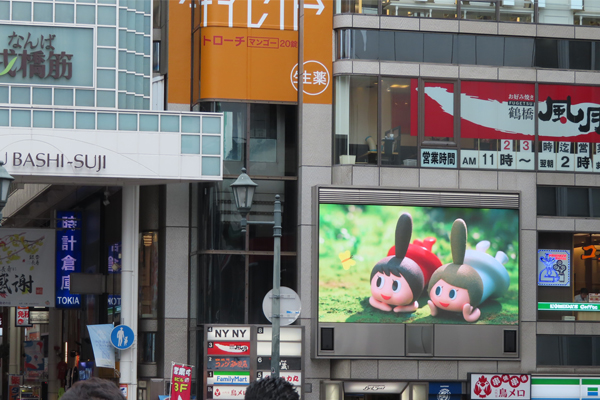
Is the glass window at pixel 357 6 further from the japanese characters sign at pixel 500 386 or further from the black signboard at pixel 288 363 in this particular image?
the japanese characters sign at pixel 500 386

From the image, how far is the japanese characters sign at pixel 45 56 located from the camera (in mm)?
22094

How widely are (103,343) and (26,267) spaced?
17.3 ft

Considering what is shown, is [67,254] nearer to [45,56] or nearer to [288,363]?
[45,56]

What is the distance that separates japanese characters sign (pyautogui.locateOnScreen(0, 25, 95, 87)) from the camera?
72.5ft

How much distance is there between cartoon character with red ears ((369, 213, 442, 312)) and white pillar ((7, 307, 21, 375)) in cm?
2883

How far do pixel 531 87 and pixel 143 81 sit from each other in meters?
9.88

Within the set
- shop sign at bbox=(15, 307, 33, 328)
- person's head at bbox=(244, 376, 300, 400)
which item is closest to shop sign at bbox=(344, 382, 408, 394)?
person's head at bbox=(244, 376, 300, 400)

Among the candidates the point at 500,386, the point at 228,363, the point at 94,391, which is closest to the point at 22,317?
the point at 228,363

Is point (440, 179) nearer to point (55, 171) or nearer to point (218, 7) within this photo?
point (218, 7)

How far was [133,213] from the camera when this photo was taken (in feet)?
77.6

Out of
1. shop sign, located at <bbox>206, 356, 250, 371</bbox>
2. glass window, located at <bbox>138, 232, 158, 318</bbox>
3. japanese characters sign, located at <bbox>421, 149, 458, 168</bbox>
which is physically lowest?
shop sign, located at <bbox>206, 356, 250, 371</bbox>

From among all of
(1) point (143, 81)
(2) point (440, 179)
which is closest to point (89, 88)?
(1) point (143, 81)

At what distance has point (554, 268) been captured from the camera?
2391 cm

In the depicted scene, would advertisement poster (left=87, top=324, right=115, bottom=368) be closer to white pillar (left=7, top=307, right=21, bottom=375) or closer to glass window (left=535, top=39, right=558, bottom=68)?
glass window (left=535, top=39, right=558, bottom=68)
